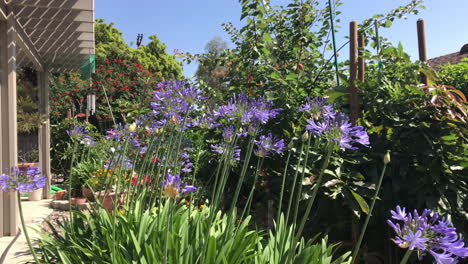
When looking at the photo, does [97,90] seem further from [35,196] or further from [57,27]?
[57,27]

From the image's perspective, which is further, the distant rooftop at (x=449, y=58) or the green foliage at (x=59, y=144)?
the distant rooftop at (x=449, y=58)

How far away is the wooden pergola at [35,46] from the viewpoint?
11.5ft

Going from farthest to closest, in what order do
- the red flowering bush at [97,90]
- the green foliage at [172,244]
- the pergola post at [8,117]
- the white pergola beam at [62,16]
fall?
the red flowering bush at [97,90]
the white pergola beam at [62,16]
the pergola post at [8,117]
the green foliage at [172,244]

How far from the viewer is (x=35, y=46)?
18.2ft

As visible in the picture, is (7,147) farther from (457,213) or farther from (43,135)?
(457,213)

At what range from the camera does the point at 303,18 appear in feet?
9.56

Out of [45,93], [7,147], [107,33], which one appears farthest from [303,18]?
[107,33]

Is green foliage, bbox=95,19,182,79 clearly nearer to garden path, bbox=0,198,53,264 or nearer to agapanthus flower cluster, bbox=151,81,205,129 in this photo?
garden path, bbox=0,198,53,264

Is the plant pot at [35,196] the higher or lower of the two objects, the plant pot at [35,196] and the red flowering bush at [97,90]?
the lower

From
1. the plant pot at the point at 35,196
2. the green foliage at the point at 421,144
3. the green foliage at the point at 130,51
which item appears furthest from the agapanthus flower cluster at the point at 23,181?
the green foliage at the point at 130,51

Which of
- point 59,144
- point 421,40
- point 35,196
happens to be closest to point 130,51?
point 59,144

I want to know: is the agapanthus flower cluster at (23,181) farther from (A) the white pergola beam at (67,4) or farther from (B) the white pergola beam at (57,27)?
(B) the white pergola beam at (57,27)

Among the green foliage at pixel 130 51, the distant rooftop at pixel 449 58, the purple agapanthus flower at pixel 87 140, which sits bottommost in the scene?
the purple agapanthus flower at pixel 87 140

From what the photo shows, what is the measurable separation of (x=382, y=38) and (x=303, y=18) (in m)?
0.75
